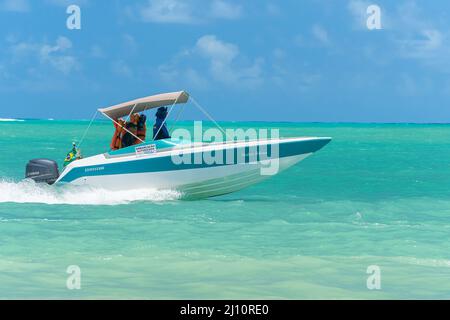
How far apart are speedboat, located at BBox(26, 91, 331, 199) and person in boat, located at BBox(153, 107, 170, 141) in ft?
0.91

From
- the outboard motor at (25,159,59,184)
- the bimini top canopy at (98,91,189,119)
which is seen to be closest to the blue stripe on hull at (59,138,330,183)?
the outboard motor at (25,159,59,184)

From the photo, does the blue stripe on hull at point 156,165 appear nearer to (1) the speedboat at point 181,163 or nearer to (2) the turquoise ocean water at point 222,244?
(1) the speedboat at point 181,163

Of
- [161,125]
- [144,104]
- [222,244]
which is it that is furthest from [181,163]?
[222,244]

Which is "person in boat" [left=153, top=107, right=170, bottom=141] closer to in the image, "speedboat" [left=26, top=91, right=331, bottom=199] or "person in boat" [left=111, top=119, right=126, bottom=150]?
"speedboat" [left=26, top=91, right=331, bottom=199]

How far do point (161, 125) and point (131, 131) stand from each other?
0.69 meters

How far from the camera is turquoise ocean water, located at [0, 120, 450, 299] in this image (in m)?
8.43

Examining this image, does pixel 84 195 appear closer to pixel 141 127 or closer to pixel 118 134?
pixel 118 134

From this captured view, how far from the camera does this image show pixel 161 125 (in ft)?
50.6

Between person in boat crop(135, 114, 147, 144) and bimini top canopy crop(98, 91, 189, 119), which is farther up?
bimini top canopy crop(98, 91, 189, 119)

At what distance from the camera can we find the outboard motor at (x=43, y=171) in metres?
15.9

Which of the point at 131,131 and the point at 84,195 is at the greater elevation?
the point at 131,131
